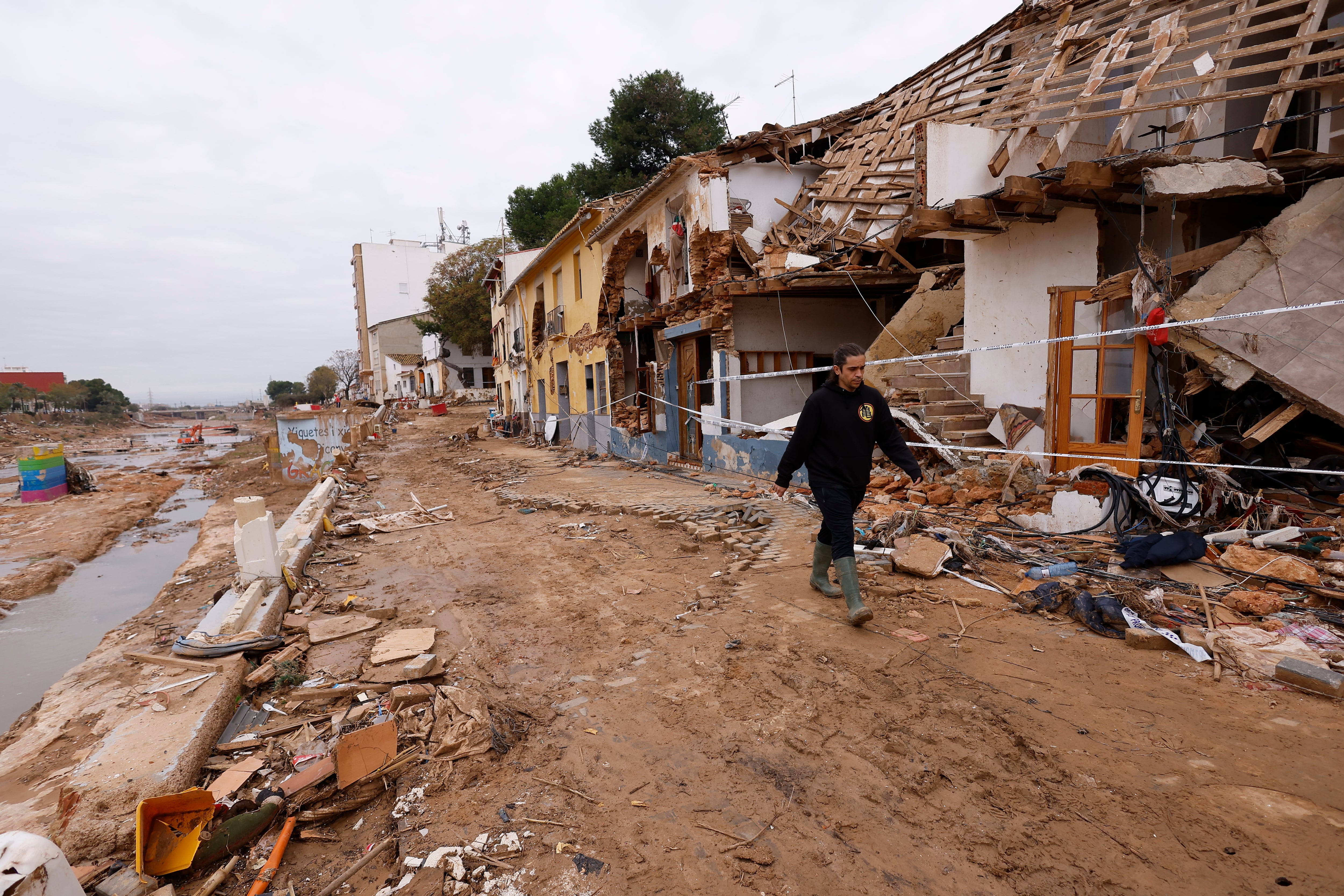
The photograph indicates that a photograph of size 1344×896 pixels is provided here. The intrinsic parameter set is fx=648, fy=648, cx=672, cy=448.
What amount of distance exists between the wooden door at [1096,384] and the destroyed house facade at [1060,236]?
24mm

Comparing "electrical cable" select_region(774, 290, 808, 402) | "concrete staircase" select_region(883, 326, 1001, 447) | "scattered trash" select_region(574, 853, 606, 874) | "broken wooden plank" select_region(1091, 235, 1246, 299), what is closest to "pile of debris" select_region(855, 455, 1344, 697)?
"concrete staircase" select_region(883, 326, 1001, 447)

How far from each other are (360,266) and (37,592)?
57.4 m

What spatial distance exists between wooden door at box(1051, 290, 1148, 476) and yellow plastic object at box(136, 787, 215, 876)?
25.7ft

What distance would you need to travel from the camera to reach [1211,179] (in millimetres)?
5789

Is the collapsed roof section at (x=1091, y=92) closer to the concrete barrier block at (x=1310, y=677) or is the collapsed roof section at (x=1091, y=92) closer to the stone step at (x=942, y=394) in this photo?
the stone step at (x=942, y=394)

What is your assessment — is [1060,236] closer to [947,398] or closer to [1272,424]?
[947,398]

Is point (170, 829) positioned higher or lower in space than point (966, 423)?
lower

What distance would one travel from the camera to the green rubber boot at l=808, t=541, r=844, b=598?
517cm

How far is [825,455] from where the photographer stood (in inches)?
189

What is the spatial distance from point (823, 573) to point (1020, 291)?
511 cm

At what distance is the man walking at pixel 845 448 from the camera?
15.3 feet

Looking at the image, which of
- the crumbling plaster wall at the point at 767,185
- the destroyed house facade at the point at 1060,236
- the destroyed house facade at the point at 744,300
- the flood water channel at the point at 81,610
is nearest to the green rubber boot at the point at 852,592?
the destroyed house facade at the point at 1060,236

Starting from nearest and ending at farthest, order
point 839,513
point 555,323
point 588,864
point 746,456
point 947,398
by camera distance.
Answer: point 588,864 < point 839,513 < point 947,398 < point 746,456 < point 555,323

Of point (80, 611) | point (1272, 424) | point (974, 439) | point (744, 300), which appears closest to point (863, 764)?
point (1272, 424)
